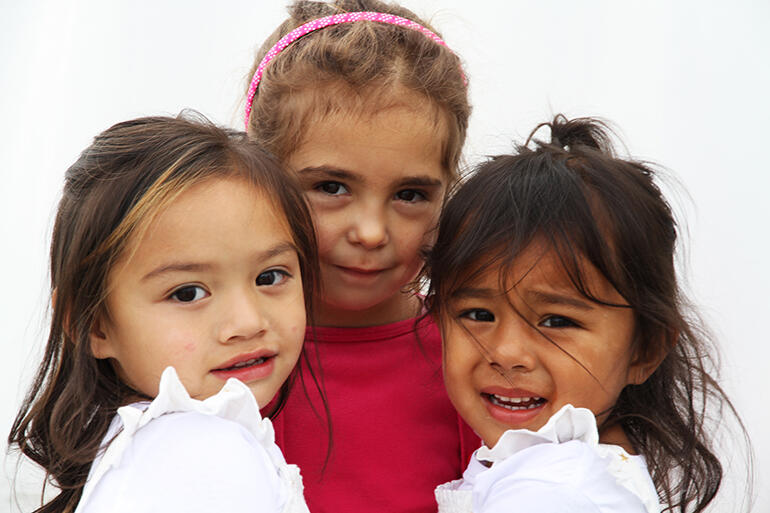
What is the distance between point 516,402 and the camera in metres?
1.64

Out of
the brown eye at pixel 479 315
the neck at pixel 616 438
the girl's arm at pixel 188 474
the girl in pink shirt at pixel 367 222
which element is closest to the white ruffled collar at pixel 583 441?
the neck at pixel 616 438

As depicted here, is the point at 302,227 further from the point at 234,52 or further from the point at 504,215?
the point at 234,52

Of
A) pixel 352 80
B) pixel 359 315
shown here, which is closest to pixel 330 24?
pixel 352 80

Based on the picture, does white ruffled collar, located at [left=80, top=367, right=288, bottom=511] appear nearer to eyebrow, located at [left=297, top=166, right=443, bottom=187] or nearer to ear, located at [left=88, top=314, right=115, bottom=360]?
ear, located at [left=88, top=314, right=115, bottom=360]

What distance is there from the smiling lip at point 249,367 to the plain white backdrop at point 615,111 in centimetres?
138

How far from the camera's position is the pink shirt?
1886 mm

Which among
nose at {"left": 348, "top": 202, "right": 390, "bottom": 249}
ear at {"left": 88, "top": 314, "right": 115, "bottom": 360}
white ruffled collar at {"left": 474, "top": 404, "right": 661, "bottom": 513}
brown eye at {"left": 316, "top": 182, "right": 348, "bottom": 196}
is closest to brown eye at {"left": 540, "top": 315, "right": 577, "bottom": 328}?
white ruffled collar at {"left": 474, "top": 404, "right": 661, "bottom": 513}

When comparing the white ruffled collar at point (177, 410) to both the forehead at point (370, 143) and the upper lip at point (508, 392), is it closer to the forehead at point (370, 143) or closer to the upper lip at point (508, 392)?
the upper lip at point (508, 392)

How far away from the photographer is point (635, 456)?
1516 millimetres

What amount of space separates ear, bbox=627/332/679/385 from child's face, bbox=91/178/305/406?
0.65 metres

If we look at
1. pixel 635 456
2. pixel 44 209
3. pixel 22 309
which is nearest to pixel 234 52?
pixel 44 209

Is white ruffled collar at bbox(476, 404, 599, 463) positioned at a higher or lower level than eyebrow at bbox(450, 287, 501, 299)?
lower

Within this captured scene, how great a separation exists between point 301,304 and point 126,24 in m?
1.58

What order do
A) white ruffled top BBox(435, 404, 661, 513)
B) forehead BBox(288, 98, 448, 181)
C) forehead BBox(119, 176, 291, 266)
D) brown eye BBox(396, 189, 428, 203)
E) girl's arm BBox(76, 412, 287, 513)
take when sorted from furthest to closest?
1. brown eye BBox(396, 189, 428, 203)
2. forehead BBox(288, 98, 448, 181)
3. forehead BBox(119, 176, 291, 266)
4. white ruffled top BBox(435, 404, 661, 513)
5. girl's arm BBox(76, 412, 287, 513)
